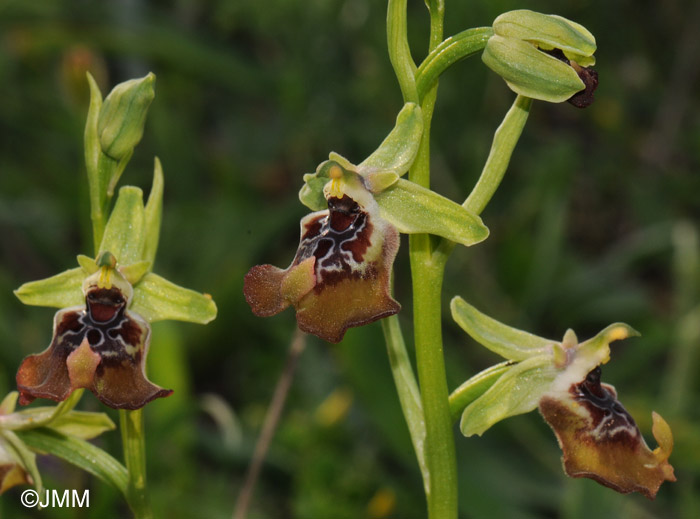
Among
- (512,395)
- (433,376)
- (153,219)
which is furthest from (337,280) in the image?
(153,219)

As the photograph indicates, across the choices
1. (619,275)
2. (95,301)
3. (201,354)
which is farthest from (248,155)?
(95,301)

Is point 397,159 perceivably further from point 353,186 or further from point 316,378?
point 316,378

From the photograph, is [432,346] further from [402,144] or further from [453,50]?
[453,50]

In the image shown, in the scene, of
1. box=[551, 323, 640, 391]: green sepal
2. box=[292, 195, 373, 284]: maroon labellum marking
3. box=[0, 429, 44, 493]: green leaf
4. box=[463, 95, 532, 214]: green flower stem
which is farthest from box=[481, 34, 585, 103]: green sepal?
box=[0, 429, 44, 493]: green leaf

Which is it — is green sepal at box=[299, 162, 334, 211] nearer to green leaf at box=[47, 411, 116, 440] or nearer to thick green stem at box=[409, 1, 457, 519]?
thick green stem at box=[409, 1, 457, 519]

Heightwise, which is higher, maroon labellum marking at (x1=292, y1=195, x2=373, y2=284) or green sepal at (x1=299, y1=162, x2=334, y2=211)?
green sepal at (x1=299, y1=162, x2=334, y2=211)

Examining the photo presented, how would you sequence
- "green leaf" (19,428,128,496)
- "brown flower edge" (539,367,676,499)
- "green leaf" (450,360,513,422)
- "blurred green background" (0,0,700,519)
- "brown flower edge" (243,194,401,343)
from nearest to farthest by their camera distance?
"brown flower edge" (243,194,401,343)
"brown flower edge" (539,367,676,499)
"green leaf" (450,360,513,422)
"green leaf" (19,428,128,496)
"blurred green background" (0,0,700,519)
